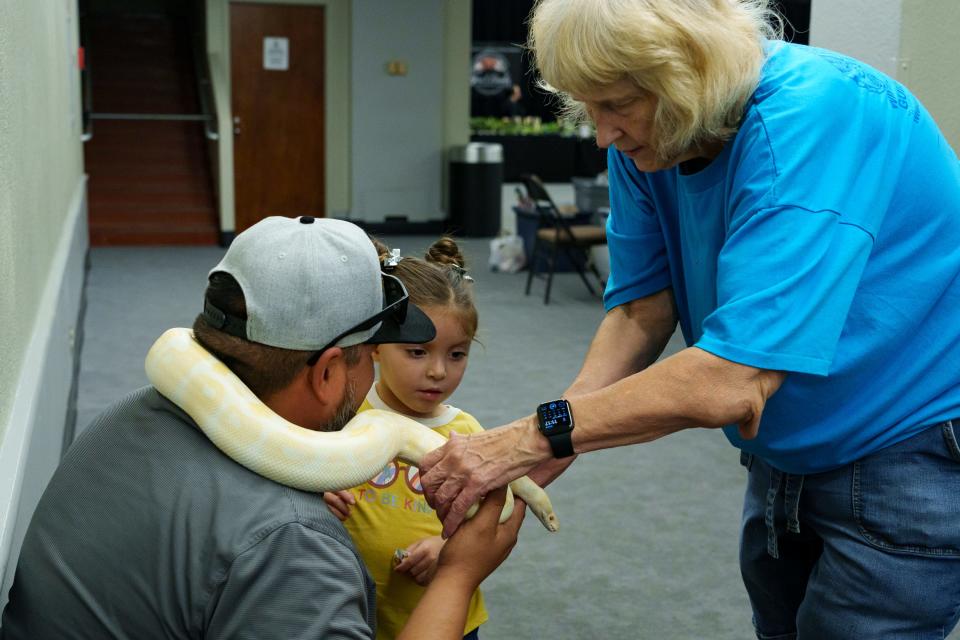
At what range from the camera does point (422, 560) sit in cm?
190

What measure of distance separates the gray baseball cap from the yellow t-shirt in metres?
0.66

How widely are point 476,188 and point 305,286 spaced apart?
10.9 metres

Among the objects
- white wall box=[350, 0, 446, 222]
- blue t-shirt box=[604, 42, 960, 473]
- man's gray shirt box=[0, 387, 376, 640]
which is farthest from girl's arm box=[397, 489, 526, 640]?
white wall box=[350, 0, 446, 222]

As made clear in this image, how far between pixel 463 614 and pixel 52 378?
218 cm

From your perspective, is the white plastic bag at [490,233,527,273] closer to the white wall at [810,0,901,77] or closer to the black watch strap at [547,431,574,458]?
the white wall at [810,0,901,77]

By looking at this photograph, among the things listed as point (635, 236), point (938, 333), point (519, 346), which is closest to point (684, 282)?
point (635, 236)

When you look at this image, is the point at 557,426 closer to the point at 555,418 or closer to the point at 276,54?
the point at 555,418

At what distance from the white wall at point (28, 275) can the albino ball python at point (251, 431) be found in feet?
1.53

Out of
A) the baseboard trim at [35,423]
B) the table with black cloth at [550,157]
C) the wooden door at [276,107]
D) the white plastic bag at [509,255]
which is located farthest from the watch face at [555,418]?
the table with black cloth at [550,157]

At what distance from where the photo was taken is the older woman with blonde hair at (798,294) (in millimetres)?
1408

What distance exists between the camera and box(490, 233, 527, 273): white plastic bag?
31.9 ft

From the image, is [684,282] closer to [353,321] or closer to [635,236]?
[635,236]

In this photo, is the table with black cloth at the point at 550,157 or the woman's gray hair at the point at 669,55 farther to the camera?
the table with black cloth at the point at 550,157

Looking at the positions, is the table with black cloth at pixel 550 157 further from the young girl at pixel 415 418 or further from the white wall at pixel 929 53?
the young girl at pixel 415 418
